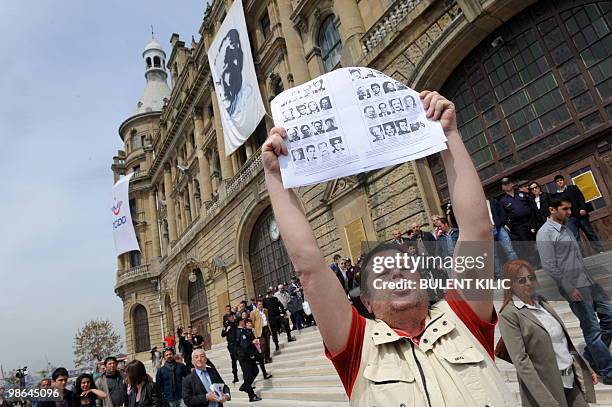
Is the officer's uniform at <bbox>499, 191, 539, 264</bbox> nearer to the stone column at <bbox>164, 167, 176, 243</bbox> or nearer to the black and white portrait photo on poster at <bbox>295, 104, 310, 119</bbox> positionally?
the black and white portrait photo on poster at <bbox>295, 104, 310, 119</bbox>

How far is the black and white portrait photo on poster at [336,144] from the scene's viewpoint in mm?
1847

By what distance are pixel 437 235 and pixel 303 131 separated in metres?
6.27

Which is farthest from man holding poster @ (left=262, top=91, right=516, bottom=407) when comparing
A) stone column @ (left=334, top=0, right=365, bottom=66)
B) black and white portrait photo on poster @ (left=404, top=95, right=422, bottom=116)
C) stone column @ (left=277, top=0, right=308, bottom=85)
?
stone column @ (left=277, top=0, right=308, bottom=85)

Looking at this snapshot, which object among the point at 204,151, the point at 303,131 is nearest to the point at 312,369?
the point at 303,131

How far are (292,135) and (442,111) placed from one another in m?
0.69

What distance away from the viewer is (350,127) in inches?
74.6

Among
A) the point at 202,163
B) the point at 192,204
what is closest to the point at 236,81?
the point at 202,163

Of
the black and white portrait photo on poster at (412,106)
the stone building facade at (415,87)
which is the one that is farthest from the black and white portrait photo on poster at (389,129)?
the stone building facade at (415,87)

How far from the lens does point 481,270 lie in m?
1.50

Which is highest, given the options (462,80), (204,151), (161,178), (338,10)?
(161,178)

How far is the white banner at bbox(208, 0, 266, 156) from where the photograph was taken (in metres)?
16.9

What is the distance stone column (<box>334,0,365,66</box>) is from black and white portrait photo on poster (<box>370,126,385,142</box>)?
1155cm

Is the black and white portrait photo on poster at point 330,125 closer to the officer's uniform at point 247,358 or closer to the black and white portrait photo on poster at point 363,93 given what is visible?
the black and white portrait photo on poster at point 363,93

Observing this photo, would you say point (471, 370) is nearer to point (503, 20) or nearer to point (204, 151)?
point (503, 20)
